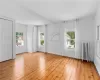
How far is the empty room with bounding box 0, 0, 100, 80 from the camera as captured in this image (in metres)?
2.94

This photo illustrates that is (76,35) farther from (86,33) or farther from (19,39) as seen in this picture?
(19,39)

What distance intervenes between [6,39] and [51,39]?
3.34 m

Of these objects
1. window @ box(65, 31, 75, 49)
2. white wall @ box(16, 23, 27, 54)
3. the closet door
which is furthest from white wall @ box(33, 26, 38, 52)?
window @ box(65, 31, 75, 49)

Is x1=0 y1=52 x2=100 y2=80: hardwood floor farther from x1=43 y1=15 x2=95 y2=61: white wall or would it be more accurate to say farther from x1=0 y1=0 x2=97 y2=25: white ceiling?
x1=0 y1=0 x2=97 y2=25: white ceiling

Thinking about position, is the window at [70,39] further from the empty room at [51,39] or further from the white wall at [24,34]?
the white wall at [24,34]

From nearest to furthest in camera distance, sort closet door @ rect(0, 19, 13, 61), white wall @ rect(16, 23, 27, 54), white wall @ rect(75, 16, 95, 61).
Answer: closet door @ rect(0, 19, 13, 61) < white wall @ rect(75, 16, 95, 61) < white wall @ rect(16, 23, 27, 54)

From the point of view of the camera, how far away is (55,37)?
20.9 ft

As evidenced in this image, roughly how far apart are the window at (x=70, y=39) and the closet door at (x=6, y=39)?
141 inches

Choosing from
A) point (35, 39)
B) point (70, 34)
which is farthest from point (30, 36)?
point (70, 34)

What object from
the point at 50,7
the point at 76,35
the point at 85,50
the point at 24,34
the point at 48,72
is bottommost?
the point at 48,72

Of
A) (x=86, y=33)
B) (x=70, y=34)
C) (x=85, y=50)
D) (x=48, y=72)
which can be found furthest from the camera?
(x=70, y=34)

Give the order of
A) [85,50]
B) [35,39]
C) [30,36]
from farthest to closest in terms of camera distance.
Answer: [35,39], [30,36], [85,50]

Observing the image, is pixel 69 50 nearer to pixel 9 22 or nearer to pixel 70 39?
pixel 70 39

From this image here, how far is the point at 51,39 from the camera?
21.9ft
